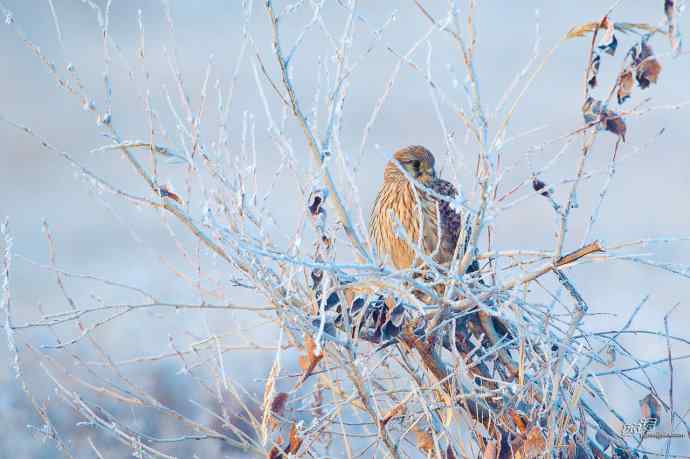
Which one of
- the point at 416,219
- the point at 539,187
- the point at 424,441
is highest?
the point at 416,219

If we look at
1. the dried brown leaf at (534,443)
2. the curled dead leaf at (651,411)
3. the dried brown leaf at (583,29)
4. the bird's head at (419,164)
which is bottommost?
the dried brown leaf at (534,443)

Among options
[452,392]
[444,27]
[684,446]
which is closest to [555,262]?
[452,392]

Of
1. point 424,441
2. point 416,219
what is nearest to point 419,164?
point 416,219

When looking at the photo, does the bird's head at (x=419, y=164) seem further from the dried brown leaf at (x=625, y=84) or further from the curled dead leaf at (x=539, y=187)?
the dried brown leaf at (x=625, y=84)

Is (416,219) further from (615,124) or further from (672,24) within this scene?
(672,24)

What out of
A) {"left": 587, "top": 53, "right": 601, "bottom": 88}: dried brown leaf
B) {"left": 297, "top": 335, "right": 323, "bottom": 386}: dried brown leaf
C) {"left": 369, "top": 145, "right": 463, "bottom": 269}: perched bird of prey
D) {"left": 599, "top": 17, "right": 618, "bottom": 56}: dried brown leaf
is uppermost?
{"left": 369, "top": 145, "right": 463, "bottom": 269}: perched bird of prey

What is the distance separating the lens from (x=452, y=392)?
3391 mm

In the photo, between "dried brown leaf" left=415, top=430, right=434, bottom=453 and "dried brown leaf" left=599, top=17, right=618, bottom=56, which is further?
"dried brown leaf" left=415, top=430, right=434, bottom=453

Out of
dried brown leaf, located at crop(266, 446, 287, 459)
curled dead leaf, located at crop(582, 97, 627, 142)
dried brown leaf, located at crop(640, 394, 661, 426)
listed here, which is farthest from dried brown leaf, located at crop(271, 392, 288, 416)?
dried brown leaf, located at crop(640, 394, 661, 426)

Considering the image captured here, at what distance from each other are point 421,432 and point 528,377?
1.47ft

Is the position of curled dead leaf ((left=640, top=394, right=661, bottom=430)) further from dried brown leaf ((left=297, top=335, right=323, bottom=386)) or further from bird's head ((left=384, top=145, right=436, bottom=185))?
bird's head ((left=384, top=145, right=436, bottom=185))

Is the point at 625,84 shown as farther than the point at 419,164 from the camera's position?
No

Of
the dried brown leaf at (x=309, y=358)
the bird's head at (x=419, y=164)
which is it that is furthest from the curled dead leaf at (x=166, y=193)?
the bird's head at (x=419, y=164)

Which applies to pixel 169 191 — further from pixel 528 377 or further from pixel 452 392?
pixel 528 377
